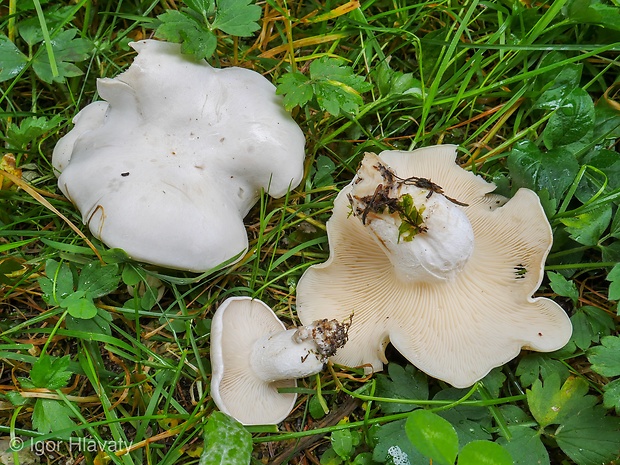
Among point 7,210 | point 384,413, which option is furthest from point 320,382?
Result: point 7,210

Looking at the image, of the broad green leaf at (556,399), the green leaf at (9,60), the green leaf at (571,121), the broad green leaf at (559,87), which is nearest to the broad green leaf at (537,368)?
the broad green leaf at (556,399)

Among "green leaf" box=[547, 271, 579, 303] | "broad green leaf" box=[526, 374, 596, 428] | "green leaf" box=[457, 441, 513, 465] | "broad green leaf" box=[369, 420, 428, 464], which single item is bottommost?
"broad green leaf" box=[369, 420, 428, 464]

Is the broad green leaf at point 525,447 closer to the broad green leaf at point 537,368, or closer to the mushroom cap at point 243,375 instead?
the broad green leaf at point 537,368

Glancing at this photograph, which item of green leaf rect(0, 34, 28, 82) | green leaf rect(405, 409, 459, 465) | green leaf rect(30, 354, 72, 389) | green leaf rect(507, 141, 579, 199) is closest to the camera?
green leaf rect(405, 409, 459, 465)

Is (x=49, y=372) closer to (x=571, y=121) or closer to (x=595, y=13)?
(x=571, y=121)

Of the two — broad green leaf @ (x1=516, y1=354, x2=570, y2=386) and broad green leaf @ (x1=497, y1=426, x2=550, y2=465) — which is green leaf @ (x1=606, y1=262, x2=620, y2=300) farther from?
broad green leaf @ (x1=497, y1=426, x2=550, y2=465)

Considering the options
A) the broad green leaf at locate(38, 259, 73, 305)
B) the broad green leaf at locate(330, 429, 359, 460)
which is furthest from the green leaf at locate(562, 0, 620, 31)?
the broad green leaf at locate(38, 259, 73, 305)

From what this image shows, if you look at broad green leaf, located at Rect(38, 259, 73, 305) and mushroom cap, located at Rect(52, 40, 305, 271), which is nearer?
mushroom cap, located at Rect(52, 40, 305, 271)
